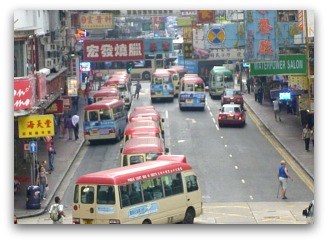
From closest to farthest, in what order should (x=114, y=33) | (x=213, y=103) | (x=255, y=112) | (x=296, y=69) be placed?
1. (x=296, y=69)
2. (x=255, y=112)
3. (x=213, y=103)
4. (x=114, y=33)

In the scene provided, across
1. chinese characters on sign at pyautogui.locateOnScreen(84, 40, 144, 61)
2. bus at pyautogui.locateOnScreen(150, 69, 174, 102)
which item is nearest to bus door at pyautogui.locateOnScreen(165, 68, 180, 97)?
bus at pyautogui.locateOnScreen(150, 69, 174, 102)

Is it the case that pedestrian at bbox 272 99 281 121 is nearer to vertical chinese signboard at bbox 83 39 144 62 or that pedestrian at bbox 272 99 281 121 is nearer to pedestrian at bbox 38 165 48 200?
vertical chinese signboard at bbox 83 39 144 62

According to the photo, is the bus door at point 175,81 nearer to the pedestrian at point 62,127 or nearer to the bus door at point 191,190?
the pedestrian at point 62,127

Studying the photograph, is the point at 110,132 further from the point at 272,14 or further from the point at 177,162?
the point at 177,162

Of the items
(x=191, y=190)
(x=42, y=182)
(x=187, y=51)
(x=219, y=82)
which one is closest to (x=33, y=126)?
(x=42, y=182)

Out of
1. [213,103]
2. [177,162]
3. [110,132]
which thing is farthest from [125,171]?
[213,103]
